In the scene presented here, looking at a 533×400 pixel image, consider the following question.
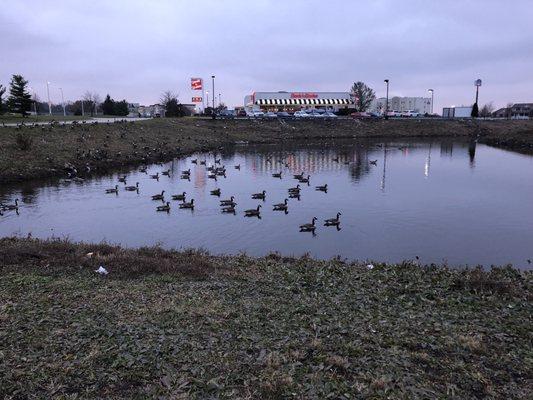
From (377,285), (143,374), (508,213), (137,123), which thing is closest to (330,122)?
(137,123)

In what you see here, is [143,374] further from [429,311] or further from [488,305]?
[488,305]

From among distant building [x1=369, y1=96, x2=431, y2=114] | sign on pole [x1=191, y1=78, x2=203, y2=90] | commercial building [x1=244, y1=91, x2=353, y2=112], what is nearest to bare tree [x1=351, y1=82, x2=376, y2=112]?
distant building [x1=369, y1=96, x2=431, y2=114]

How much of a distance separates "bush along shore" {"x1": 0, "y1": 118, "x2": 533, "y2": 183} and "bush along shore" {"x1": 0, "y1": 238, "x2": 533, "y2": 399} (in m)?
26.0

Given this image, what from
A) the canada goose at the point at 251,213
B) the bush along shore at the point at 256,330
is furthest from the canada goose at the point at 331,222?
the bush along shore at the point at 256,330

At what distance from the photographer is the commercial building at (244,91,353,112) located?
115 m

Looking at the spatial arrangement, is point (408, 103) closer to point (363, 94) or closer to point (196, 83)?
point (363, 94)

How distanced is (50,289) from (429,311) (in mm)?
9525

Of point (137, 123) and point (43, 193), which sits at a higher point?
point (137, 123)

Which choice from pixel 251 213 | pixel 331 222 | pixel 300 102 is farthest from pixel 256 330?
pixel 300 102

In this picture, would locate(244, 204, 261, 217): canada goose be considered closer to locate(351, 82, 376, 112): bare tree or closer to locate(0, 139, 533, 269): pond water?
locate(0, 139, 533, 269): pond water

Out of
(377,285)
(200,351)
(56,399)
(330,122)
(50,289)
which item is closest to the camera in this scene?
(56,399)

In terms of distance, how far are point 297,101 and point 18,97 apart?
69983 millimetres

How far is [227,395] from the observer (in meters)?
7.04

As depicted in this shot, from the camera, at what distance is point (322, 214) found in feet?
81.8
